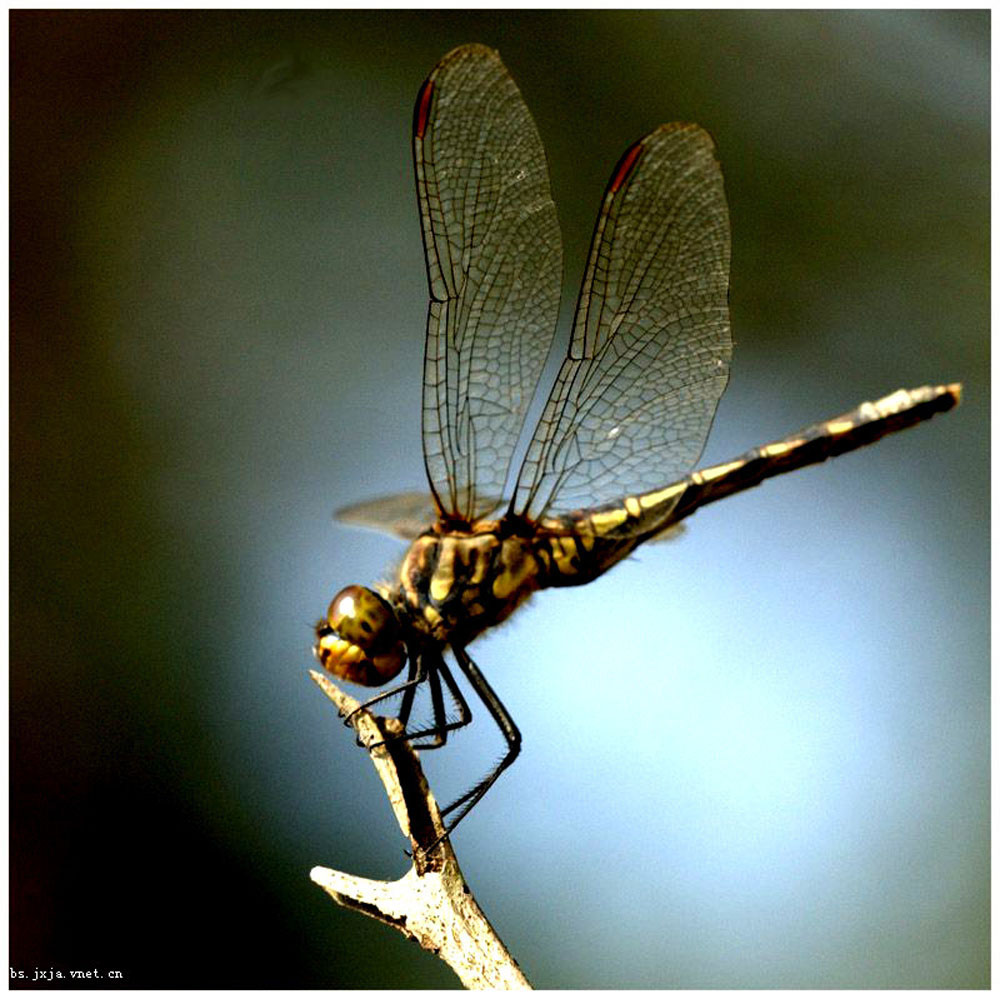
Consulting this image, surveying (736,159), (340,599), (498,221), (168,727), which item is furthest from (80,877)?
(736,159)

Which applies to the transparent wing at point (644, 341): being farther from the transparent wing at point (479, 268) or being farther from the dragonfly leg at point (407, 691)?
the dragonfly leg at point (407, 691)

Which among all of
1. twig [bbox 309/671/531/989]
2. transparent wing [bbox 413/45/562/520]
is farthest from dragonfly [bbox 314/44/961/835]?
twig [bbox 309/671/531/989]

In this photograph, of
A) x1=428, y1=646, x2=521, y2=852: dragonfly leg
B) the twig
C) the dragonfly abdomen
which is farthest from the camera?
the dragonfly abdomen

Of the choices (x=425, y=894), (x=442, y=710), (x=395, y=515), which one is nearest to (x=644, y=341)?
(x=395, y=515)

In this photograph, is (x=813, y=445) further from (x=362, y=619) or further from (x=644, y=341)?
(x=362, y=619)

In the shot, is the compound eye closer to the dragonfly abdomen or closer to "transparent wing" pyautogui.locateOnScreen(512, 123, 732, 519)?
"transparent wing" pyautogui.locateOnScreen(512, 123, 732, 519)

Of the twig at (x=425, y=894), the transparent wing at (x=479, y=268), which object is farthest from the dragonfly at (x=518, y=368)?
the twig at (x=425, y=894)
